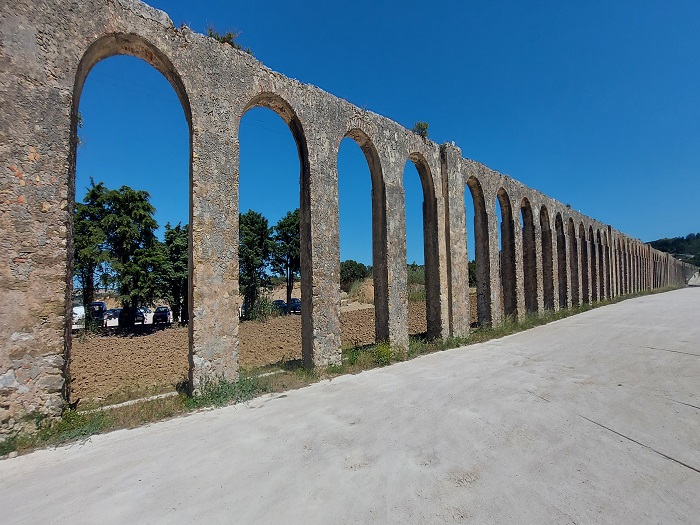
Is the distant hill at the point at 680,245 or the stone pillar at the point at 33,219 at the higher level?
the distant hill at the point at 680,245

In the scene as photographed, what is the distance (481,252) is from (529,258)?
4.72m

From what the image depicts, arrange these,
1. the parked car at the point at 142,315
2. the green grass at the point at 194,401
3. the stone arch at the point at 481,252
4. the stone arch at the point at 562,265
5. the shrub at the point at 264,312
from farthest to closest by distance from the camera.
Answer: the parked car at the point at 142,315 < the shrub at the point at 264,312 < the stone arch at the point at 562,265 < the stone arch at the point at 481,252 < the green grass at the point at 194,401

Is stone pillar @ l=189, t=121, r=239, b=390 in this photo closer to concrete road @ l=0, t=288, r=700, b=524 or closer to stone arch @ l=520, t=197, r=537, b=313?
concrete road @ l=0, t=288, r=700, b=524

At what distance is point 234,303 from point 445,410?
346cm

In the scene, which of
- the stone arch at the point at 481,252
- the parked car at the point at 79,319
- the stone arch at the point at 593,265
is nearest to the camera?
the stone arch at the point at 481,252

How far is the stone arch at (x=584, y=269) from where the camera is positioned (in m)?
21.7

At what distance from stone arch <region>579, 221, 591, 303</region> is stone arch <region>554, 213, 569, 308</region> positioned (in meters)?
3.58

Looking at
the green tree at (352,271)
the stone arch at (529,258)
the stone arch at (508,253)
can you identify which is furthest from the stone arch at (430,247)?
the green tree at (352,271)

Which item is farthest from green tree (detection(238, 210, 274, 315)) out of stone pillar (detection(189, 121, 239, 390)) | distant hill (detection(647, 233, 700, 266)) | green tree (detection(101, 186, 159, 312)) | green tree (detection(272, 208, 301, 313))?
distant hill (detection(647, 233, 700, 266))

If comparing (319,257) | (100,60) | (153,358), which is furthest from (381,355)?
(153,358)

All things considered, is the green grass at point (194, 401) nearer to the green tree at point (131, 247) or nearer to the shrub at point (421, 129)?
the shrub at point (421, 129)

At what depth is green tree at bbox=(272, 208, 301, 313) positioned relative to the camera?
95.2 ft

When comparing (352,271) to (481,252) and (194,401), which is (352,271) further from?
(194,401)

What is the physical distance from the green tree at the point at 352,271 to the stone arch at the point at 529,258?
26116mm
